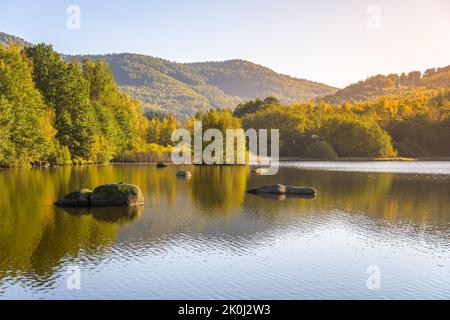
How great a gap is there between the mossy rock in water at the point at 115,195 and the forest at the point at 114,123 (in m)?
33.6

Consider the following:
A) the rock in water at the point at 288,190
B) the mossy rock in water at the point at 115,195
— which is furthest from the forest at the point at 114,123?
the rock in water at the point at 288,190

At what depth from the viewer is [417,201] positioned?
1491 inches

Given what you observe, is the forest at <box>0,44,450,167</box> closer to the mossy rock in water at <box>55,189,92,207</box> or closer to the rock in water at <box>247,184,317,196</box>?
the mossy rock in water at <box>55,189,92,207</box>

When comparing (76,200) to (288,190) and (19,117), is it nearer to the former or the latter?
(288,190)

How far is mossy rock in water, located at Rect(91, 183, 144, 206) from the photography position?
32406 mm

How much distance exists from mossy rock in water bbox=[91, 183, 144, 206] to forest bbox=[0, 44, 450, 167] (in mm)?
33585

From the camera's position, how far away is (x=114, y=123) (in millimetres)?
97125

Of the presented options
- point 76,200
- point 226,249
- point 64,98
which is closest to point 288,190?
point 76,200

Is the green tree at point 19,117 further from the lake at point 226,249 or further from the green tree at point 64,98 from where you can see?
the lake at point 226,249

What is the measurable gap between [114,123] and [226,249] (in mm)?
79836

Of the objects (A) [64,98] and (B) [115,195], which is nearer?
(B) [115,195]

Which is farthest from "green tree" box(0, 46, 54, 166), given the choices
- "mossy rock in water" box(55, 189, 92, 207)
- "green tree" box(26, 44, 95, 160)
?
"mossy rock in water" box(55, 189, 92, 207)

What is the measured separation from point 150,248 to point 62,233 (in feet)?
15.9
